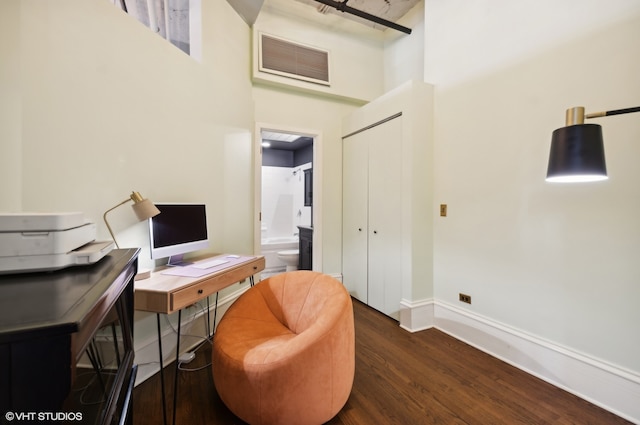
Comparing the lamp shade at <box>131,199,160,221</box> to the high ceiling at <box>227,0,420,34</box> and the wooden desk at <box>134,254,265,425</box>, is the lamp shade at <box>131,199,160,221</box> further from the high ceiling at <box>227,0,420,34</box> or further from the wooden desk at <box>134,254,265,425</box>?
the high ceiling at <box>227,0,420,34</box>

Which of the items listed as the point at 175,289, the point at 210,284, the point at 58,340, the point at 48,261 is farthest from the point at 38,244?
the point at 210,284

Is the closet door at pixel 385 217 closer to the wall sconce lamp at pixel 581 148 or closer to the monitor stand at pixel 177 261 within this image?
the wall sconce lamp at pixel 581 148

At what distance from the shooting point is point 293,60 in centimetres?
320

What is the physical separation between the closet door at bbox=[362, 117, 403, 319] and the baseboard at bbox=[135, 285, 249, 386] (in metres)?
1.63

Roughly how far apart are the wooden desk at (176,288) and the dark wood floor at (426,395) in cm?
64

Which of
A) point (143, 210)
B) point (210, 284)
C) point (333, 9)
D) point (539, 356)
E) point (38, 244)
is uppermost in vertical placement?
point (333, 9)

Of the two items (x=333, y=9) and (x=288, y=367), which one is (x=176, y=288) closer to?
(x=288, y=367)

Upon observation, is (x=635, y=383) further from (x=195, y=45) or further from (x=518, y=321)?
(x=195, y=45)

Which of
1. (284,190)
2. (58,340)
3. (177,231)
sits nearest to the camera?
(58,340)

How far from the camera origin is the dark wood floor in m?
1.51

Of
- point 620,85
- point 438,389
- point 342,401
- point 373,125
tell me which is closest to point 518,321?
point 438,389

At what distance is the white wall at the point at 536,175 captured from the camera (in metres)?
1.55

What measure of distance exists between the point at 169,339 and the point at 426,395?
1834 millimetres

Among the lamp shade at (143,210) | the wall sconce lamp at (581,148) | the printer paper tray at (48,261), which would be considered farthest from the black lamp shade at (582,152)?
the lamp shade at (143,210)
